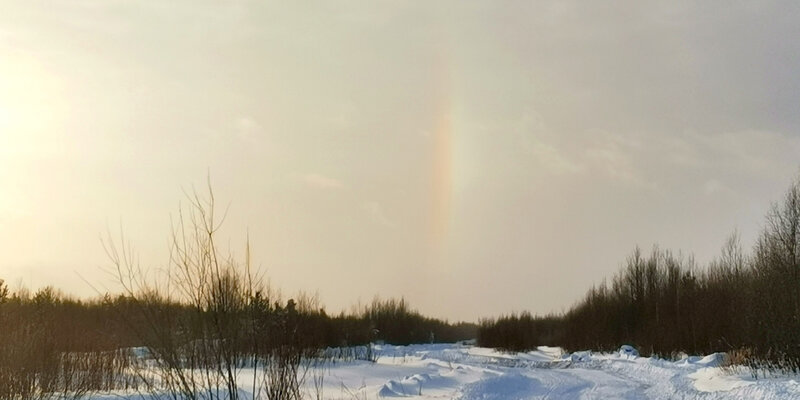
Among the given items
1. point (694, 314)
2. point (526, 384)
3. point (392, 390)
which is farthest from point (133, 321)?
point (694, 314)

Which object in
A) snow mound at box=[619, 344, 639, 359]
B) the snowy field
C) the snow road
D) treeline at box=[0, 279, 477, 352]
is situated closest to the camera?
treeline at box=[0, 279, 477, 352]

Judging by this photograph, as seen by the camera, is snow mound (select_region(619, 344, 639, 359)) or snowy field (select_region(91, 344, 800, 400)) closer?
snowy field (select_region(91, 344, 800, 400))

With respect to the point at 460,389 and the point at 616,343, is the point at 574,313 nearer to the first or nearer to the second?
the point at 616,343

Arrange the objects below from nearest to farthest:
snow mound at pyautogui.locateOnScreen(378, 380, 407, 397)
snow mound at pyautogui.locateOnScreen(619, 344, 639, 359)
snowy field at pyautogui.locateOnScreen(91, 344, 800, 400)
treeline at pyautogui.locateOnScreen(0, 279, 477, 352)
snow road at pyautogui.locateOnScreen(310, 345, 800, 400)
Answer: treeline at pyautogui.locateOnScreen(0, 279, 477, 352), snow mound at pyautogui.locateOnScreen(378, 380, 407, 397), snowy field at pyautogui.locateOnScreen(91, 344, 800, 400), snow road at pyautogui.locateOnScreen(310, 345, 800, 400), snow mound at pyautogui.locateOnScreen(619, 344, 639, 359)

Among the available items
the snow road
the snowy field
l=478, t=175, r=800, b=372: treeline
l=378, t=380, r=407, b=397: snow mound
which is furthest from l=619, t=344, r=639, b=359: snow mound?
l=378, t=380, r=407, b=397: snow mound

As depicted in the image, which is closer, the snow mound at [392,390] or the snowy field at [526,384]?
the snow mound at [392,390]

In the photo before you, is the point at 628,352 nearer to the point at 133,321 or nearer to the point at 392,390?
the point at 392,390

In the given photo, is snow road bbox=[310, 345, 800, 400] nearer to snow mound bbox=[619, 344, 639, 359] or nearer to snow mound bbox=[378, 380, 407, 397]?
snow mound bbox=[378, 380, 407, 397]

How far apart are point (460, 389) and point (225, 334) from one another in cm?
908

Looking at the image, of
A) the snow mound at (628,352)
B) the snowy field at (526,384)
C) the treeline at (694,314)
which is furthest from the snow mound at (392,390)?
the snow mound at (628,352)

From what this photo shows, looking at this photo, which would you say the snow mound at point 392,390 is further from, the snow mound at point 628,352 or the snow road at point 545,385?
the snow mound at point 628,352

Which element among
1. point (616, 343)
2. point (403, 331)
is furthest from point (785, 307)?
point (403, 331)

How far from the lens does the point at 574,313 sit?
4669 cm

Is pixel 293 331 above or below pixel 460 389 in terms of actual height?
above
